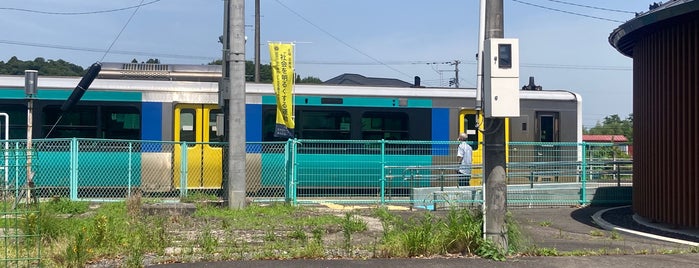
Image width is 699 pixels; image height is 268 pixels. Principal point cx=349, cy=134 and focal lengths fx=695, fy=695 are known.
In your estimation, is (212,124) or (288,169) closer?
(288,169)

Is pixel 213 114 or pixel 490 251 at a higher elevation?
pixel 213 114

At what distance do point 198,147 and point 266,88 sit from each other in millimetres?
2262

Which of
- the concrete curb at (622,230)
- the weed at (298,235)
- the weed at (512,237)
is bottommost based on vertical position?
the concrete curb at (622,230)

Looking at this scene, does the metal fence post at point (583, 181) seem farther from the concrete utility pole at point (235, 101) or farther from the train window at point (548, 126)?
the concrete utility pole at point (235, 101)

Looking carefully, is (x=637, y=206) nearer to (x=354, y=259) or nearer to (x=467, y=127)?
(x=467, y=127)

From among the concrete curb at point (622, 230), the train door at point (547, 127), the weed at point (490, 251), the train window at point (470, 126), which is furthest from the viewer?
the train door at point (547, 127)

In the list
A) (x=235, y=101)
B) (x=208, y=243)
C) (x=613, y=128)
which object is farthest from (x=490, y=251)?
(x=613, y=128)

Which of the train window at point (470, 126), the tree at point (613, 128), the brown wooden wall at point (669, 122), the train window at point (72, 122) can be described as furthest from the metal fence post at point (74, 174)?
the tree at point (613, 128)

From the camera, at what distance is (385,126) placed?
17719 millimetres

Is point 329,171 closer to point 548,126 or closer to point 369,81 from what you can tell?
point 369,81

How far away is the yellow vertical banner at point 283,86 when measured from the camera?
53.5 ft

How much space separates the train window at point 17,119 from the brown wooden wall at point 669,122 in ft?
44.2

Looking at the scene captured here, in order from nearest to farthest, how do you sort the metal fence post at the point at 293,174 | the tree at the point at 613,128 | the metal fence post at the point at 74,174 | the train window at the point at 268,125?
1. the metal fence post at the point at 74,174
2. the metal fence post at the point at 293,174
3. the train window at the point at 268,125
4. the tree at the point at 613,128

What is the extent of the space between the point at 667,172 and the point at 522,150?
17.5 feet
